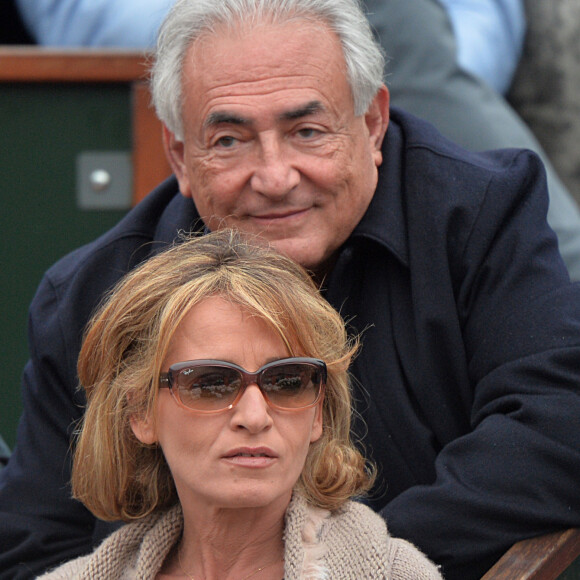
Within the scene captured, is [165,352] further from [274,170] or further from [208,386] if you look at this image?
[274,170]

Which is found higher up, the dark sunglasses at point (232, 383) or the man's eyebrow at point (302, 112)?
the man's eyebrow at point (302, 112)

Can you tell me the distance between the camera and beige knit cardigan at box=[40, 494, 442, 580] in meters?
1.74

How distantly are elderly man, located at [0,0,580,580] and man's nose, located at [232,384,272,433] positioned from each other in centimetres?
56

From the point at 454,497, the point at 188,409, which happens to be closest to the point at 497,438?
the point at 454,497

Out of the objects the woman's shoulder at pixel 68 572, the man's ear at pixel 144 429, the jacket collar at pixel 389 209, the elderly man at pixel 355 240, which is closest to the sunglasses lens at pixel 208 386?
the man's ear at pixel 144 429

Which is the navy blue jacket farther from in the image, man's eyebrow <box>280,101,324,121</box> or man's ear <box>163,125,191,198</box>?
man's eyebrow <box>280,101,324,121</box>

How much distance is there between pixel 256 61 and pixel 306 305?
0.69 meters

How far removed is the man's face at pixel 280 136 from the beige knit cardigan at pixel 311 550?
66 centimetres

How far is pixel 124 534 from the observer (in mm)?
1908

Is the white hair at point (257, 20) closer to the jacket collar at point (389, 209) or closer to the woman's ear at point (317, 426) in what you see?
the jacket collar at point (389, 209)

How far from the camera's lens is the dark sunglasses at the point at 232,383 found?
66.4 inches

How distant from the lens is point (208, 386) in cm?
170

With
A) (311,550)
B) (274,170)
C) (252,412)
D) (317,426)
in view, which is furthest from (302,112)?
(311,550)

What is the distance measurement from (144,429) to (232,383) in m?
0.25
